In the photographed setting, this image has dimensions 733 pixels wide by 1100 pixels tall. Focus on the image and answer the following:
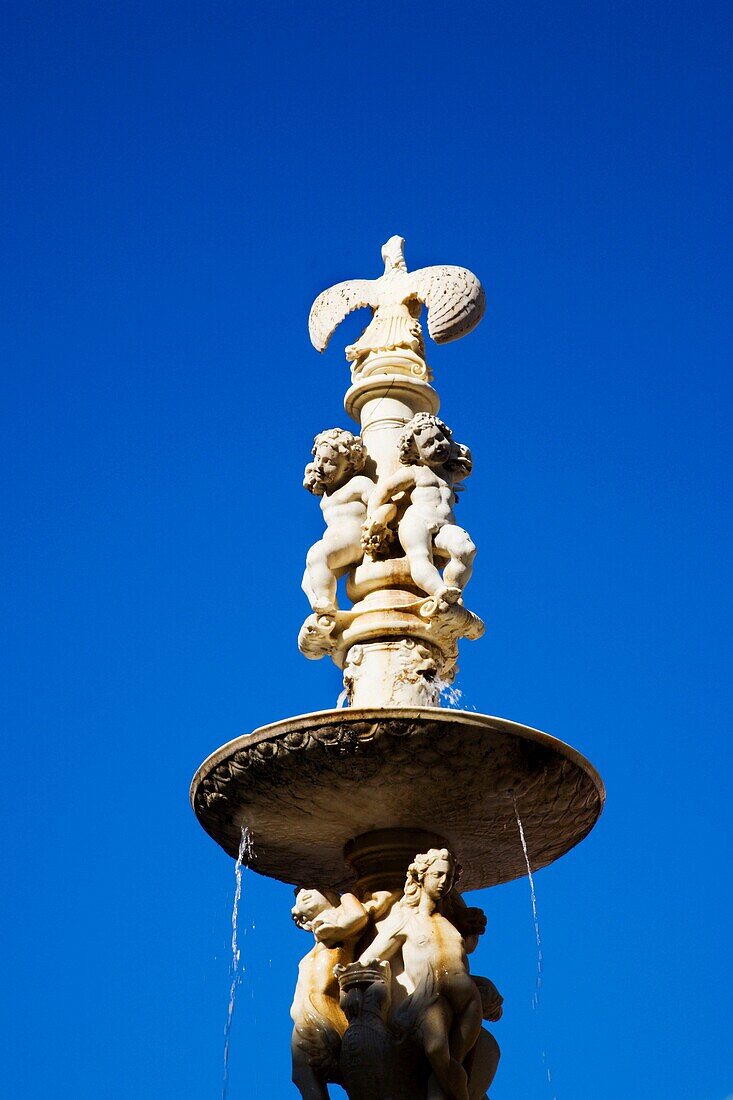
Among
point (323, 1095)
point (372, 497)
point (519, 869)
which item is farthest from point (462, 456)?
point (323, 1095)

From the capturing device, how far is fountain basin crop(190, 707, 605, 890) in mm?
10211

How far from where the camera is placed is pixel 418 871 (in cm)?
1050

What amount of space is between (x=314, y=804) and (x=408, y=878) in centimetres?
83

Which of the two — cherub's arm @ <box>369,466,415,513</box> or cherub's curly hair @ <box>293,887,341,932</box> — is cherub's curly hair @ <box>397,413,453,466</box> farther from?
cherub's curly hair @ <box>293,887,341,932</box>

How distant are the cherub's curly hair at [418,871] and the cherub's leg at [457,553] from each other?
6.94 ft

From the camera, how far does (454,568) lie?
11766 millimetres

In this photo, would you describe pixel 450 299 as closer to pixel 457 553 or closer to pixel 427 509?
pixel 427 509

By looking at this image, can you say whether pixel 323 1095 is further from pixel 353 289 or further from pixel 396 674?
pixel 353 289

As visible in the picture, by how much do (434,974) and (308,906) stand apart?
114 centimetres

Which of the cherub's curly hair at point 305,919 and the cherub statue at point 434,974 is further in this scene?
the cherub's curly hair at point 305,919

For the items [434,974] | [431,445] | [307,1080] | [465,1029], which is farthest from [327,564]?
[307,1080]

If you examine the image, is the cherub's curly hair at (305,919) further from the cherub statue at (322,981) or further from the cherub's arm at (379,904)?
the cherub's arm at (379,904)

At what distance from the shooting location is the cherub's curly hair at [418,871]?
34.2 feet

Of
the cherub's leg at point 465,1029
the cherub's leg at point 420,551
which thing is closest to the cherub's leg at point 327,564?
the cherub's leg at point 420,551
